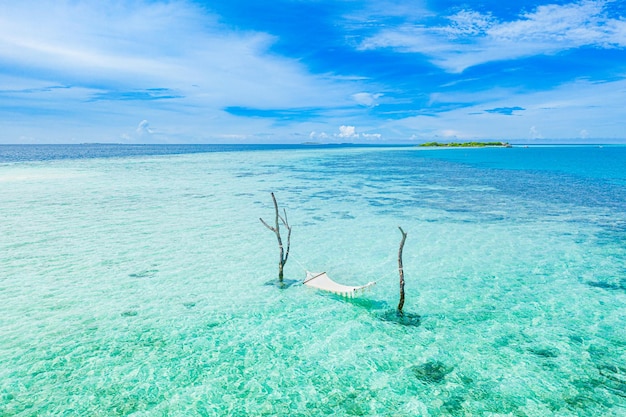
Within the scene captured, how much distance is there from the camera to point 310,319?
12273 millimetres

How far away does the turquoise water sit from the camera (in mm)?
8625

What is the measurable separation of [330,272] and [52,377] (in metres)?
10.3

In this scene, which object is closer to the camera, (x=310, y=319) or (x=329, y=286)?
(x=310, y=319)

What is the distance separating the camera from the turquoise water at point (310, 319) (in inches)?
340

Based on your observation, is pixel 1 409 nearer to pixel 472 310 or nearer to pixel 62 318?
pixel 62 318

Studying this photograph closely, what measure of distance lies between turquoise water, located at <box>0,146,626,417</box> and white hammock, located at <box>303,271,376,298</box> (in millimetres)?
383

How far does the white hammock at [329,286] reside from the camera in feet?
44.6

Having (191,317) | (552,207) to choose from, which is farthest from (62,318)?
(552,207)

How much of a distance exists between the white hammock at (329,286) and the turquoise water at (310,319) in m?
0.38

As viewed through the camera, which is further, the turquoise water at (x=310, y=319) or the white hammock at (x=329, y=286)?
the white hammock at (x=329, y=286)

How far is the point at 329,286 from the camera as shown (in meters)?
13.9

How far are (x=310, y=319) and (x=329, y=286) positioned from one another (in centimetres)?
194

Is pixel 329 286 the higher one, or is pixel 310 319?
pixel 329 286

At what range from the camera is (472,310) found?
1262 cm
